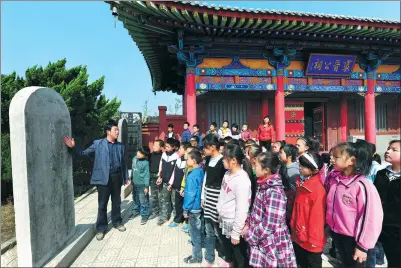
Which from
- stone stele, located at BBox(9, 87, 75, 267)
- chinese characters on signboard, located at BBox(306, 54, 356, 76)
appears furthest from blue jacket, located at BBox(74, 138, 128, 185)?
chinese characters on signboard, located at BBox(306, 54, 356, 76)

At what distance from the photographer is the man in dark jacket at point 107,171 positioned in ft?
11.6

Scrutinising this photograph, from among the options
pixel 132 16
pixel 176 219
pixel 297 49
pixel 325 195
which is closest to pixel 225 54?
pixel 297 49

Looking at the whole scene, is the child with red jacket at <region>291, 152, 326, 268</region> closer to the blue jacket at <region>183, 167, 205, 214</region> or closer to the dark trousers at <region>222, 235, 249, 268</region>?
the dark trousers at <region>222, 235, 249, 268</region>

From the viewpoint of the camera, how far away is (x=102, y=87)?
9.95m

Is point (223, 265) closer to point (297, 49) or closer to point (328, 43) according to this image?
point (297, 49)

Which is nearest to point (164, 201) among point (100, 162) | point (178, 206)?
point (178, 206)

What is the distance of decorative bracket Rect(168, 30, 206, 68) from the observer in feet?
23.1

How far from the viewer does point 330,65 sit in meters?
8.31

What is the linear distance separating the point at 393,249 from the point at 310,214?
88 centimetres

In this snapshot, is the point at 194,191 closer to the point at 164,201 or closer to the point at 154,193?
the point at 164,201

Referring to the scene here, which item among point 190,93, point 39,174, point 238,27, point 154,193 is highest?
point 238,27

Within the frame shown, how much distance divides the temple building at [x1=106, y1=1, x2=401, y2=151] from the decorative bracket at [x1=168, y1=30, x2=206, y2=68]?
1.1 inches

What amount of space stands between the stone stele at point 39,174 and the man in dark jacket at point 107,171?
36cm

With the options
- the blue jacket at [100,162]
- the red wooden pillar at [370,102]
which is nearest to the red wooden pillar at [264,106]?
the red wooden pillar at [370,102]
